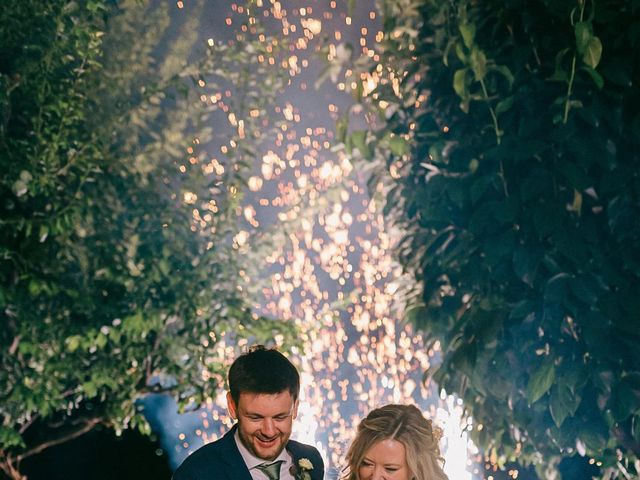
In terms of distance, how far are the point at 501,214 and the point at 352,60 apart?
2.70ft

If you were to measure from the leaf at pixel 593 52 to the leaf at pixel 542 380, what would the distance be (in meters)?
0.98

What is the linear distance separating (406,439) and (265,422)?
0.81 metres

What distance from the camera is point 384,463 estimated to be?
4.23m

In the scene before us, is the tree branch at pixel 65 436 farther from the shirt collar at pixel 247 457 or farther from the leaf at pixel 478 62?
the leaf at pixel 478 62

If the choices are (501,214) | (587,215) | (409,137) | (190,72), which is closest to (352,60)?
(409,137)

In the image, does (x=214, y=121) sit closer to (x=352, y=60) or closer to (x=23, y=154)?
(x=23, y=154)

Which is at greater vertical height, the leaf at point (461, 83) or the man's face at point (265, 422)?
the leaf at point (461, 83)

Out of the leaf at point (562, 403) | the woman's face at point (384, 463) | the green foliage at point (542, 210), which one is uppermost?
the green foliage at point (542, 210)

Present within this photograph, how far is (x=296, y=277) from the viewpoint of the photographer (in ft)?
66.6

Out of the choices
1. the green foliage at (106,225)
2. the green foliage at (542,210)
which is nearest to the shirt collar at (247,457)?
the green foliage at (542,210)

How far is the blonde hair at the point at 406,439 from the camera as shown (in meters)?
4.25

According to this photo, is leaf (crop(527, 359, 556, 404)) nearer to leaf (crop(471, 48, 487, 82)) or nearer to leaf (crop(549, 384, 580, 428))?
leaf (crop(549, 384, 580, 428))

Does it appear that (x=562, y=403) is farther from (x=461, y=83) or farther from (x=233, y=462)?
(x=233, y=462)

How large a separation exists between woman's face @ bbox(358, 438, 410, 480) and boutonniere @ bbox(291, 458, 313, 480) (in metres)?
0.27
